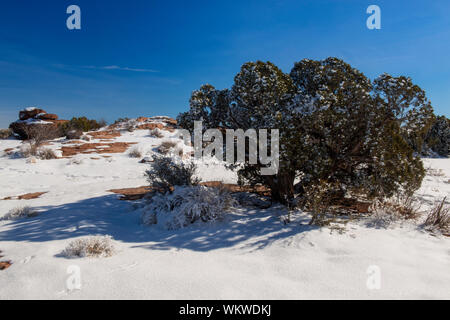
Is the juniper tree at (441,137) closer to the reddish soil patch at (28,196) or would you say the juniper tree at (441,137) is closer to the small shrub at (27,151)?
the reddish soil patch at (28,196)

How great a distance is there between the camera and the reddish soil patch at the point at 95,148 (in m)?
15.1

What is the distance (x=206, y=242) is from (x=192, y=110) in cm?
300

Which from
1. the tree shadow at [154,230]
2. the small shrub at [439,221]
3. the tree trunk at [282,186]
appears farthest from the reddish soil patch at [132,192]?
the small shrub at [439,221]

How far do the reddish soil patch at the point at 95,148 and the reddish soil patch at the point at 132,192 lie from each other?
8.06 meters

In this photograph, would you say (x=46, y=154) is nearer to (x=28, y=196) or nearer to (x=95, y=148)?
(x=95, y=148)

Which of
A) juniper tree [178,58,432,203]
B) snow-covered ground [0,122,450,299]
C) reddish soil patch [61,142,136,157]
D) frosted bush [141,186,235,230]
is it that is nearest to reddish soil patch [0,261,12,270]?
snow-covered ground [0,122,450,299]

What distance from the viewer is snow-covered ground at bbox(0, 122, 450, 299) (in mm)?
2693

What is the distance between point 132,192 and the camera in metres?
8.13

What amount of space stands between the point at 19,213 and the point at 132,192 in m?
2.98

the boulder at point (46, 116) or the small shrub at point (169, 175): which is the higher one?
the boulder at point (46, 116)

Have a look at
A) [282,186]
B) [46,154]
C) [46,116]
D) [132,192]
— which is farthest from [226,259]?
[46,116]

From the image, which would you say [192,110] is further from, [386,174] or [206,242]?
[386,174]

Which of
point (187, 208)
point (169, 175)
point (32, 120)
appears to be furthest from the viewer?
point (32, 120)
